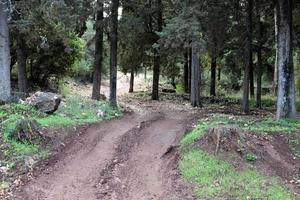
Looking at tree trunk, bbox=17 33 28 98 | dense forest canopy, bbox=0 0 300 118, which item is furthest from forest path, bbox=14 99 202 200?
tree trunk, bbox=17 33 28 98

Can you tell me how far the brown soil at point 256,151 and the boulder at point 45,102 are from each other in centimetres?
633

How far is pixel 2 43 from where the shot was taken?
16.4 metres

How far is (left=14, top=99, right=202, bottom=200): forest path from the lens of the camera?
30.0ft

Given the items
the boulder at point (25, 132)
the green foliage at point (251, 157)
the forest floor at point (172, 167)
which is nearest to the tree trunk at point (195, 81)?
the forest floor at point (172, 167)

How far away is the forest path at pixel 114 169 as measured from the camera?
360 inches

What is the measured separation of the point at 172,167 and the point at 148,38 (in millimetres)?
17647

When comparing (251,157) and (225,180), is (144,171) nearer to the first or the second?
(225,180)

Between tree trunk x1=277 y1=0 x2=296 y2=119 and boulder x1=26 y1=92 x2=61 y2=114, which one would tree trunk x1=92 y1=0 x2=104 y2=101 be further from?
tree trunk x1=277 y1=0 x2=296 y2=119

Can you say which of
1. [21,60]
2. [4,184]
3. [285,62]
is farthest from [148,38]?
[4,184]

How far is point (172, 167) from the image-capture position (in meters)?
10.6

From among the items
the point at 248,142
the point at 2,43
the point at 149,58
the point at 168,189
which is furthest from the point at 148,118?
the point at 149,58

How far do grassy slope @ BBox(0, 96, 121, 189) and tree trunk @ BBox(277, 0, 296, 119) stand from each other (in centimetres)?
658

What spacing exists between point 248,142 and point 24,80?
13638mm

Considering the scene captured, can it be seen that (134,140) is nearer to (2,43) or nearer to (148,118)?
(148,118)
